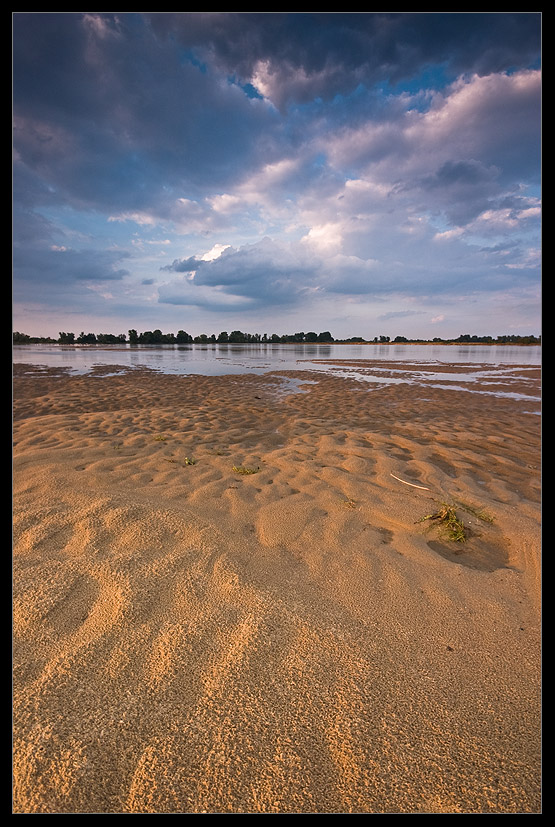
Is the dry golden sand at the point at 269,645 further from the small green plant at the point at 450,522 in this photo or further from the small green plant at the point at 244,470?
the small green plant at the point at 244,470

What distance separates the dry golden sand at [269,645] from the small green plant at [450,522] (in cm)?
9

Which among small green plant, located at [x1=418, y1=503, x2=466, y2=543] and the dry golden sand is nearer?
the dry golden sand

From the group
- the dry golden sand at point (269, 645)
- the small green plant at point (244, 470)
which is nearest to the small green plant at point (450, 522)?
the dry golden sand at point (269, 645)

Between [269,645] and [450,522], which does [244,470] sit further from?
[269,645]

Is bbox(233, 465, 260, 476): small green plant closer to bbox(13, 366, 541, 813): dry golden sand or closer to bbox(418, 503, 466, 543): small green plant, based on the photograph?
bbox(13, 366, 541, 813): dry golden sand

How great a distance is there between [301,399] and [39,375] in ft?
52.8

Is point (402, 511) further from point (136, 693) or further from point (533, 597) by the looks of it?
point (136, 693)

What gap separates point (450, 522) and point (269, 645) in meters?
2.31

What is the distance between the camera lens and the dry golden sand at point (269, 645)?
4.40 feet

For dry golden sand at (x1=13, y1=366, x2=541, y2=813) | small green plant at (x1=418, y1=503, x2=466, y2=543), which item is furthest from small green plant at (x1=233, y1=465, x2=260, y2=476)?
small green plant at (x1=418, y1=503, x2=466, y2=543)

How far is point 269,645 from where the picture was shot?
6.50ft

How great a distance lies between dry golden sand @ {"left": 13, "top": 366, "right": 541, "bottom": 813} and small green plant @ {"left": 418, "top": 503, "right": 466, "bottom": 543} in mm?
93

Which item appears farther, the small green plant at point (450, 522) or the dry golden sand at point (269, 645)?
the small green plant at point (450, 522)

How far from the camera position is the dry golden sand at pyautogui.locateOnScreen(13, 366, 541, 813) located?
52.8 inches
